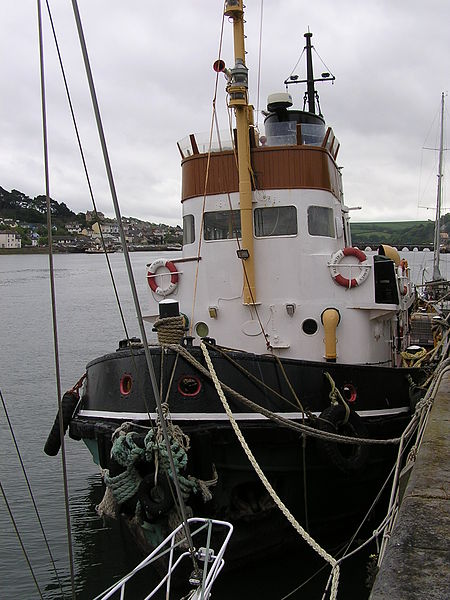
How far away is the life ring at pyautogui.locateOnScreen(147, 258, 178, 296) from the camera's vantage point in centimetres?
930

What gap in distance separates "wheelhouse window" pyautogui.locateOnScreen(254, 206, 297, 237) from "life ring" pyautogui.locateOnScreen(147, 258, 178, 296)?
1323mm

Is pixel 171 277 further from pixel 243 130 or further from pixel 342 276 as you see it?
pixel 342 276

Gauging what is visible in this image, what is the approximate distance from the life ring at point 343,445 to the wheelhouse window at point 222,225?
298 cm

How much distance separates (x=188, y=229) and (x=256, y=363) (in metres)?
3.12

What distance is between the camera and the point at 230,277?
29.6 feet

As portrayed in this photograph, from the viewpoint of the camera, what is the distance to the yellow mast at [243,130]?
8.30 metres

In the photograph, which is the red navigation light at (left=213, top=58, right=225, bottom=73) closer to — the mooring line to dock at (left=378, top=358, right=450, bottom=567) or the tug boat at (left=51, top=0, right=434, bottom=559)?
the tug boat at (left=51, top=0, right=434, bottom=559)

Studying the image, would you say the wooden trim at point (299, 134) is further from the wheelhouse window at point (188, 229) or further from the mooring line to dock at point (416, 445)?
the mooring line to dock at point (416, 445)

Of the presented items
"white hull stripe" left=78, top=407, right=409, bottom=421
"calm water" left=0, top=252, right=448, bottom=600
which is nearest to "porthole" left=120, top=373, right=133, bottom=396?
"white hull stripe" left=78, top=407, right=409, bottom=421

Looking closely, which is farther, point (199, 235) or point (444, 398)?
point (199, 235)

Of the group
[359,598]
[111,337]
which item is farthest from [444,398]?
[111,337]

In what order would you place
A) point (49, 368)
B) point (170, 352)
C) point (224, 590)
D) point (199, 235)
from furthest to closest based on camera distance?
point (49, 368), point (199, 235), point (224, 590), point (170, 352)

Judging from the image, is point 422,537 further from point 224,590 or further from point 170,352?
point 224,590

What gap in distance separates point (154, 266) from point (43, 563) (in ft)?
14.8
